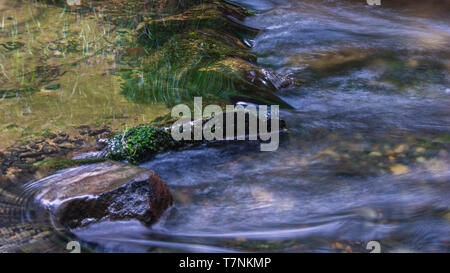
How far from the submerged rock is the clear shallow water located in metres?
0.12

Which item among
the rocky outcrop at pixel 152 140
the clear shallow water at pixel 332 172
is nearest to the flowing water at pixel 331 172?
the clear shallow water at pixel 332 172

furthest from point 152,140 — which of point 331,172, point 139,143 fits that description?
point 331,172

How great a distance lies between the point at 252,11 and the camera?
10094 mm

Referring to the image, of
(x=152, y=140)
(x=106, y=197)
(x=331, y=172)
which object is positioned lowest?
(x=331, y=172)

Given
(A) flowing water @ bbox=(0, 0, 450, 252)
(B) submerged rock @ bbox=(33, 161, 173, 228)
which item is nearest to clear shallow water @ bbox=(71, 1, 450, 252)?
(A) flowing water @ bbox=(0, 0, 450, 252)

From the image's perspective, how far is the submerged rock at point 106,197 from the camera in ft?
10.7

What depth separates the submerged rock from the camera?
325 centimetres

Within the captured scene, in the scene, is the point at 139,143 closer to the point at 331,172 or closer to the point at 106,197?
the point at 106,197

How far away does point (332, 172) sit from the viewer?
4352mm

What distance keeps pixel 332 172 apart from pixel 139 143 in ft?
7.87

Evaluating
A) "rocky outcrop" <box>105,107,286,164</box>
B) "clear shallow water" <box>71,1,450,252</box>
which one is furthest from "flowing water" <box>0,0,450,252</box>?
"rocky outcrop" <box>105,107,286,164</box>

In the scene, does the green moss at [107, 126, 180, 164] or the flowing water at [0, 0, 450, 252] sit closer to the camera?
the flowing water at [0, 0, 450, 252]

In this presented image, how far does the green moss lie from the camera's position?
175 inches

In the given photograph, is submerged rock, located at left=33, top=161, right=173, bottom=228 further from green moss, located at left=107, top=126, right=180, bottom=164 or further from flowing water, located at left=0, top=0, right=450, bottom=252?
green moss, located at left=107, top=126, right=180, bottom=164
